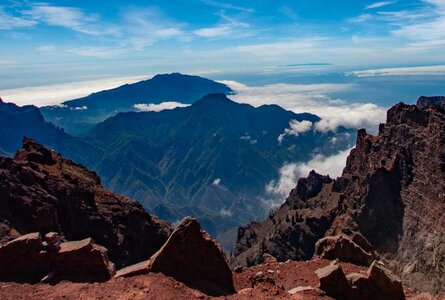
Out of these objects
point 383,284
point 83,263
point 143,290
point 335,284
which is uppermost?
point 83,263

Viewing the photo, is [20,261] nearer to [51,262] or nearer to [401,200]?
[51,262]

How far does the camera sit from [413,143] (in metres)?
126

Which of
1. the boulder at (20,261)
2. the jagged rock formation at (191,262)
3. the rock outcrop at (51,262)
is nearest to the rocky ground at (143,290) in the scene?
the jagged rock formation at (191,262)

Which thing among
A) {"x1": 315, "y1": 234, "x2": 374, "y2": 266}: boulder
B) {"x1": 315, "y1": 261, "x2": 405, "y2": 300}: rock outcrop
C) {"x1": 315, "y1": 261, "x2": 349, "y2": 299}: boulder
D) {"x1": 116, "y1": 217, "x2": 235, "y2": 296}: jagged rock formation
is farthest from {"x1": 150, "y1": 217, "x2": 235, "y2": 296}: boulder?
{"x1": 315, "y1": 234, "x2": 374, "y2": 266}: boulder

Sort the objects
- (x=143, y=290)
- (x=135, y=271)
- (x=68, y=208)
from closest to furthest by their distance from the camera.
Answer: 1. (x=143, y=290)
2. (x=135, y=271)
3. (x=68, y=208)

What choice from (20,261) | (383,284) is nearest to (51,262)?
(20,261)

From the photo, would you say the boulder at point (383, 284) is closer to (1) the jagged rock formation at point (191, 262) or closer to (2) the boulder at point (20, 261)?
(1) the jagged rock formation at point (191, 262)

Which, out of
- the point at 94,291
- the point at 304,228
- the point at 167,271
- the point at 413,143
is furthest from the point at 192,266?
the point at 304,228

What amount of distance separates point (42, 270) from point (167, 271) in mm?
6472

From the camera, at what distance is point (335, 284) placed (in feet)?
76.7

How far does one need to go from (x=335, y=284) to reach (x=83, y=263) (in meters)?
→ 12.4

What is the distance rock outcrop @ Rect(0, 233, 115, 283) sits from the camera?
24391 mm

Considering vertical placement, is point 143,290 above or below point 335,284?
above

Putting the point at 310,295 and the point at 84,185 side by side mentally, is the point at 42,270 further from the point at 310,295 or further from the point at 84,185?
the point at 84,185
